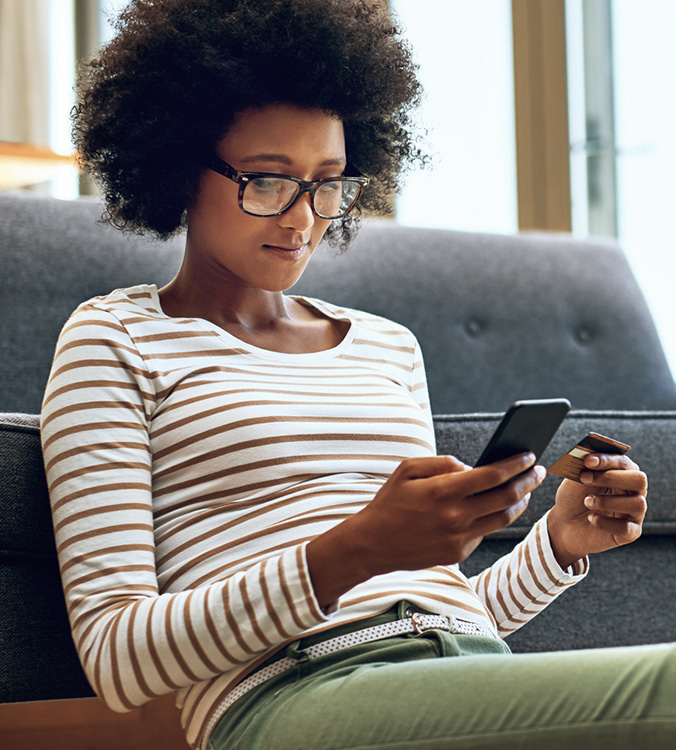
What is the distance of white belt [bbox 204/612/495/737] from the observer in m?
0.84

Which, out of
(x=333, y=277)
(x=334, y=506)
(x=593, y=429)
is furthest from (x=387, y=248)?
(x=334, y=506)

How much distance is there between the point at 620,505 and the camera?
1.02 meters

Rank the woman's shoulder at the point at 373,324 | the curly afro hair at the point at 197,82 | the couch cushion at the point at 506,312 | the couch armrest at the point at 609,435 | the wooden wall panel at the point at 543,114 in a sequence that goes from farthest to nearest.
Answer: the wooden wall panel at the point at 543,114
the couch cushion at the point at 506,312
the couch armrest at the point at 609,435
the woman's shoulder at the point at 373,324
the curly afro hair at the point at 197,82

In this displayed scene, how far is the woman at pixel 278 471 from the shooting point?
73 centimetres

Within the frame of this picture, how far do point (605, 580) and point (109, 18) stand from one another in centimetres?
110

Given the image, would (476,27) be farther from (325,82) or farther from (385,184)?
(325,82)

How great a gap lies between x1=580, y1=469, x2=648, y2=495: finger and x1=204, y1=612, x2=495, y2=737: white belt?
0.25 meters

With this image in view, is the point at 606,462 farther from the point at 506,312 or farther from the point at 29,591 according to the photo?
the point at 506,312

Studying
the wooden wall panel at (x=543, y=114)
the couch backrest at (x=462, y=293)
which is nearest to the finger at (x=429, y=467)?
the couch backrest at (x=462, y=293)

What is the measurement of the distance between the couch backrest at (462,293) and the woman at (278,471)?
0.53 m

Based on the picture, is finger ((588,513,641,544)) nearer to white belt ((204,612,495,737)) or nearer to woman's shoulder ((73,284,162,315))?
white belt ((204,612,495,737))

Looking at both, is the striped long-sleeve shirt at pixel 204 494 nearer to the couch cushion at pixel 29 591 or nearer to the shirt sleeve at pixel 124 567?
the shirt sleeve at pixel 124 567

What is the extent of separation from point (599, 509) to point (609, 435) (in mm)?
598

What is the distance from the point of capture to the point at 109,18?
1234mm
